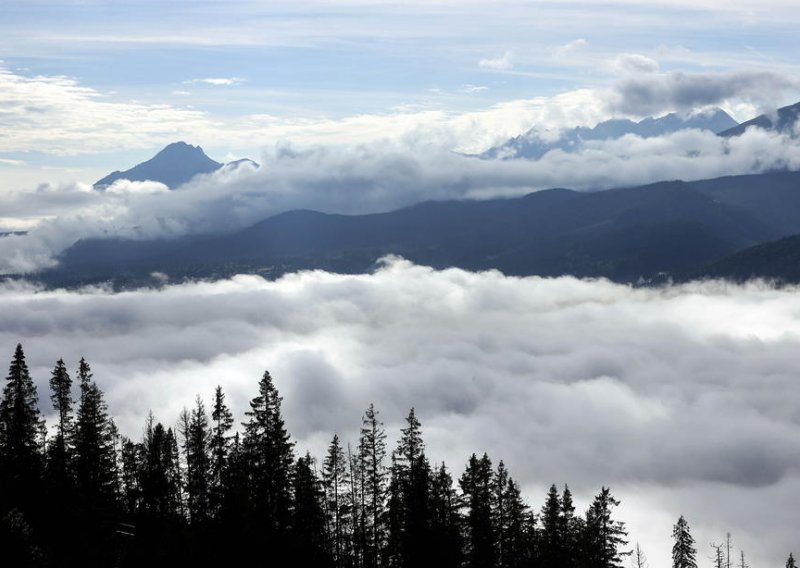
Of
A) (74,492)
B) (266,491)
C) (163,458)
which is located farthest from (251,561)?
(163,458)

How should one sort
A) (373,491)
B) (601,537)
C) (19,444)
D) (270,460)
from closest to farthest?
(601,537) → (270,460) → (19,444) → (373,491)

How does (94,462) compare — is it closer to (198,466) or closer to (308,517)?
(198,466)

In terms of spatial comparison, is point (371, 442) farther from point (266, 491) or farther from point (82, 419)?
point (82, 419)

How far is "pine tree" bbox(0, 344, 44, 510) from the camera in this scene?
7112 centimetres

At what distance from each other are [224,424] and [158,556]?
27530 millimetres

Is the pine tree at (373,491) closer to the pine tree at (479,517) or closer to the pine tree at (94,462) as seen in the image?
the pine tree at (479,517)

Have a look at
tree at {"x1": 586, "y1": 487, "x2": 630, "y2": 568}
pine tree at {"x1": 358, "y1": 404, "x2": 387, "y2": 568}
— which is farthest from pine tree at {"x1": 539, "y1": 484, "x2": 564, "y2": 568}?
pine tree at {"x1": 358, "y1": 404, "x2": 387, "y2": 568}

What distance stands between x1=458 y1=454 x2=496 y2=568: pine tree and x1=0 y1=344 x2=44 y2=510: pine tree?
38.8 metres

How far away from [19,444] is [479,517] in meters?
47.3

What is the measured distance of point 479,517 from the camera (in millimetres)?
76062

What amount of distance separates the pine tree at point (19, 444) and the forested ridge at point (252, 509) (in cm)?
17

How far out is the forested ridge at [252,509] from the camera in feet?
191

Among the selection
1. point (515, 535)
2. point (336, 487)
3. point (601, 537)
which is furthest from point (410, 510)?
point (336, 487)

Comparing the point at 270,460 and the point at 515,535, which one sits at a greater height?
the point at 270,460
